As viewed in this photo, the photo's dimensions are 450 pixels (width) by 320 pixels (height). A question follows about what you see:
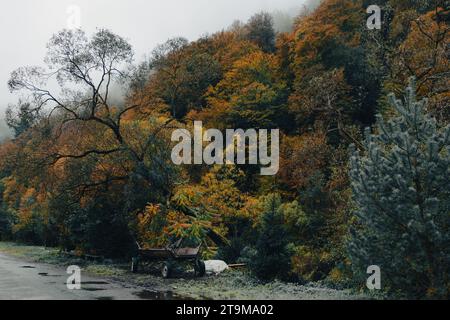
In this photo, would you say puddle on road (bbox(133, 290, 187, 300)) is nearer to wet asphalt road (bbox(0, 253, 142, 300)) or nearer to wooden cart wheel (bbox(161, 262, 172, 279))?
wet asphalt road (bbox(0, 253, 142, 300))

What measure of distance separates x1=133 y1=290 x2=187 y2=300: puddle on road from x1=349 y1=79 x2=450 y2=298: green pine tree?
5336mm

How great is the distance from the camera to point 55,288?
52.7 feet

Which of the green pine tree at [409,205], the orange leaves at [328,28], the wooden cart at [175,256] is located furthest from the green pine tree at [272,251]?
the orange leaves at [328,28]

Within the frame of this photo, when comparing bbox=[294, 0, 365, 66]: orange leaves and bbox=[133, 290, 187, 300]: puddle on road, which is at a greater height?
bbox=[294, 0, 365, 66]: orange leaves

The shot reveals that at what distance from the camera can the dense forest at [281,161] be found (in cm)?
1123

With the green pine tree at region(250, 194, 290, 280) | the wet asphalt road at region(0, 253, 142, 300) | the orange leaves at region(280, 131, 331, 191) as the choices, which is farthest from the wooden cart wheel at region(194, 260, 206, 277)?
the orange leaves at region(280, 131, 331, 191)

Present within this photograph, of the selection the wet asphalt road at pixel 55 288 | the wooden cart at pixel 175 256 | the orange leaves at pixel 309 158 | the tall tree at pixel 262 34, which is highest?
the tall tree at pixel 262 34

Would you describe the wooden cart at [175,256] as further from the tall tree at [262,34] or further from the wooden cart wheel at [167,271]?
the tall tree at [262,34]

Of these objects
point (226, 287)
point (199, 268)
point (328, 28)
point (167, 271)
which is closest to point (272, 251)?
point (226, 287)

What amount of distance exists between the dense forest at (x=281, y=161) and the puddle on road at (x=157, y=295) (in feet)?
12.2

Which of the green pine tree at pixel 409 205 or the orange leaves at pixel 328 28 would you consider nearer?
the green pine tree at pixel 409 205

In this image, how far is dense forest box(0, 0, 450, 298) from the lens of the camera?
11.2 metres

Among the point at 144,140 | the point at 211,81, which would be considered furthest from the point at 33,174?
the point at 211,81
